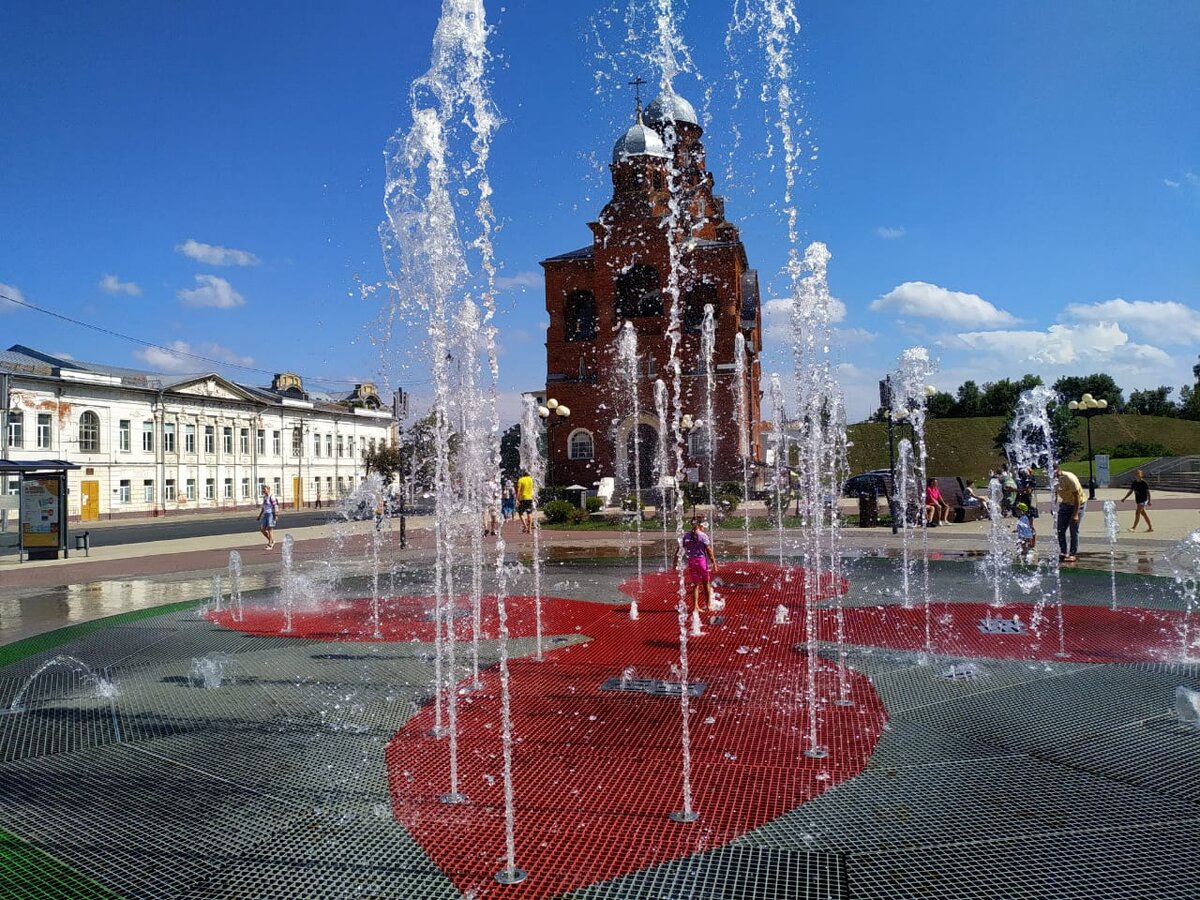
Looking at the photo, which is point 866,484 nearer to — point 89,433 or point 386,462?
point 89,433

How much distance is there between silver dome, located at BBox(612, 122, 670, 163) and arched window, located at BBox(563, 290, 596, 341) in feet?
25.6

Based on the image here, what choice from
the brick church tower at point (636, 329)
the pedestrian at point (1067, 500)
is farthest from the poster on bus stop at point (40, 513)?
the brick church tower at point (636, 329)

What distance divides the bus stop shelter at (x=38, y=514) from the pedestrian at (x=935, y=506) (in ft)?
72.5

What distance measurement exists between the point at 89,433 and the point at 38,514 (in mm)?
23944

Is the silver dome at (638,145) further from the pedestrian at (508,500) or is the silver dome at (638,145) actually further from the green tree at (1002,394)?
the green tree at (1002,394)

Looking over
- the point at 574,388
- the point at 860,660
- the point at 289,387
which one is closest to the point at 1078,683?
the point at 860,660

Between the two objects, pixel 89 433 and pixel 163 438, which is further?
pixel 163 438

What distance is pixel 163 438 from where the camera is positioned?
43.3 metres

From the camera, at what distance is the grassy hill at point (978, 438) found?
6725 cm

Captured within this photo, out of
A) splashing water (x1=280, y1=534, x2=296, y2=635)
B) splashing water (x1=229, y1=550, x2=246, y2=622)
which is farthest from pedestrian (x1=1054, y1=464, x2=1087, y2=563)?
splashing water (x1=229, y1=550, x2=246, y2=622)

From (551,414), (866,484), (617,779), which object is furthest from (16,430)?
(617,779)

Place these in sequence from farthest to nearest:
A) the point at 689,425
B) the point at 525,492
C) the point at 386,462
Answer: the point at 386,462 < the point at 689,425 < the point at 525,492

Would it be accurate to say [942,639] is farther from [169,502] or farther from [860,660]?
[169,502]

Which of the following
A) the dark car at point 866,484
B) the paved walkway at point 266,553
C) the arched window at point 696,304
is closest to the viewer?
the paved walkway at point 266,553
